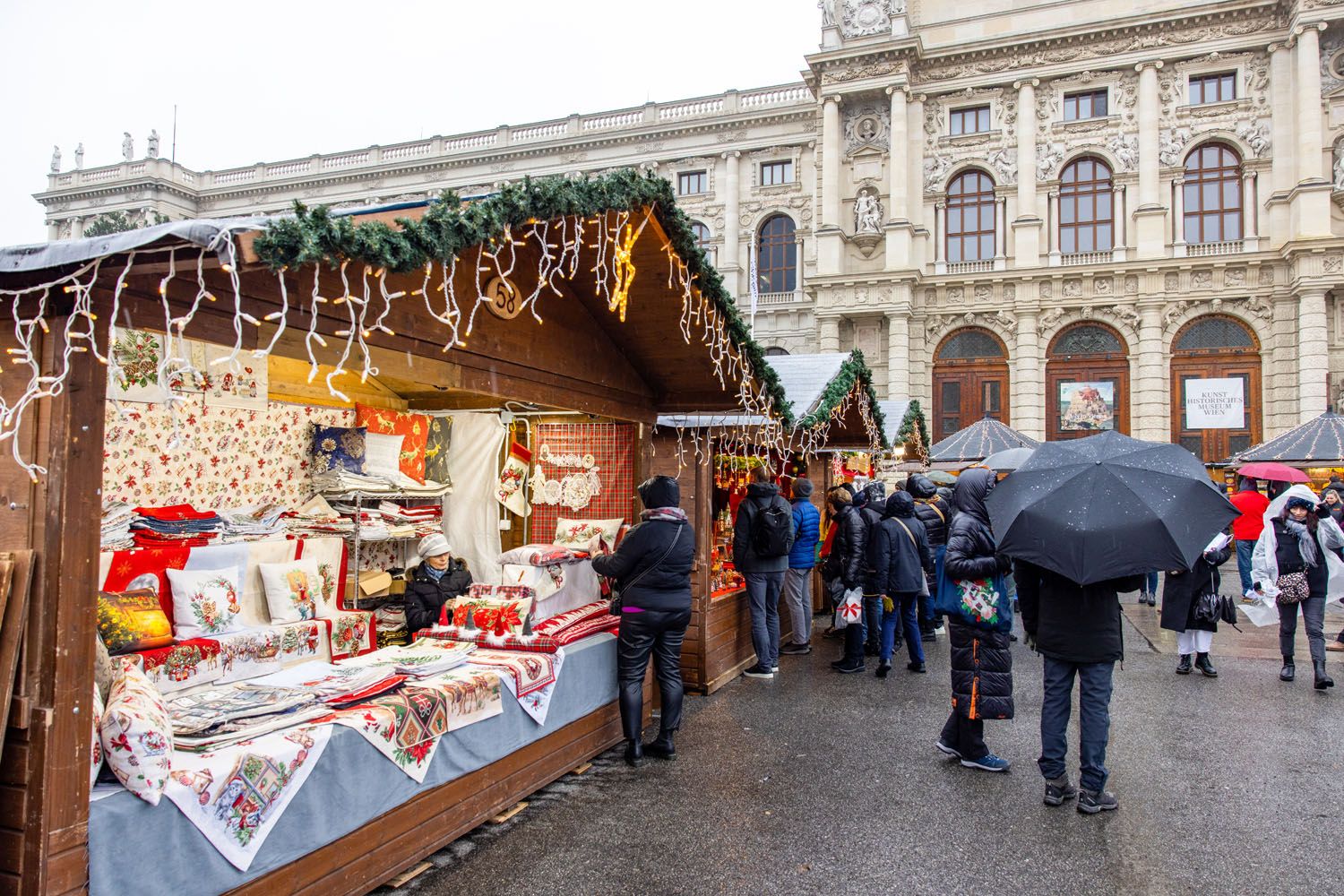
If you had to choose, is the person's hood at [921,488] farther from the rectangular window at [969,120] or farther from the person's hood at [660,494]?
the rectangular window at [969,120]

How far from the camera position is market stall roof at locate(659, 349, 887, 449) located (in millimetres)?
7000

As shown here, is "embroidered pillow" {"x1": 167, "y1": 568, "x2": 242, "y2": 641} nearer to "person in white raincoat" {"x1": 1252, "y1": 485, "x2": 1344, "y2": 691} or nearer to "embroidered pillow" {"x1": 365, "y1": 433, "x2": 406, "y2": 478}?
"embroidered pillow" {"x1": 365, "y1": 433, "x2": 406, "y2": 478}

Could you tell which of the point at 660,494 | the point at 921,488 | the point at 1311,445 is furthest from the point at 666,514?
the point at 1311,445

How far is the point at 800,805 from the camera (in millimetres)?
4547

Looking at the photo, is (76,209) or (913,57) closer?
(913,57)

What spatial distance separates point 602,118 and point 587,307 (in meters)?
29.5

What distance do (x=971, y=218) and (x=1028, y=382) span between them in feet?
18.9

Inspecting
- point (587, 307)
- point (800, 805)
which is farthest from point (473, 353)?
point (800, 805)

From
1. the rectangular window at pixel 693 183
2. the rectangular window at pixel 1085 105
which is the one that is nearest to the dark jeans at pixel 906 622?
the rectangular window at pixel 1085 105

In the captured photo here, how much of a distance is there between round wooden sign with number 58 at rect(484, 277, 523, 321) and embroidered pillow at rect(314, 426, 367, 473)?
256 cm

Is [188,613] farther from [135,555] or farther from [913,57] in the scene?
[913,57]

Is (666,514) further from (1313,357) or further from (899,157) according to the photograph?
(1313,357)

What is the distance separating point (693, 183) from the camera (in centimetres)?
3123

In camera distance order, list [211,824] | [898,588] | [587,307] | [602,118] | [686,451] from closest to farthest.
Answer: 1. [211,824]
2. [587,307]
3. [686,451]
4. [898,588]
5. [602,118]
